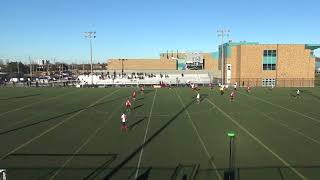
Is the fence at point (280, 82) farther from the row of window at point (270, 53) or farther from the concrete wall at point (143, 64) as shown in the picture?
the concrete wall at point (143, 64)

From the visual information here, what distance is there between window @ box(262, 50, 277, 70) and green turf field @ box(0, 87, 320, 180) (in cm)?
3649

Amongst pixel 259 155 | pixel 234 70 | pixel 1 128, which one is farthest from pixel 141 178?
pixel 234 70

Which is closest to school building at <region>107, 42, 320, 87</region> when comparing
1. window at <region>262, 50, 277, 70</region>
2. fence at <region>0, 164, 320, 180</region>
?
window at <region>262, 50, 277, 70</region>

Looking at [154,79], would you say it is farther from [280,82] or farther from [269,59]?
[280,82]

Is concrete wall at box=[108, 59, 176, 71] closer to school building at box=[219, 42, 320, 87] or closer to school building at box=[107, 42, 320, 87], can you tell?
school building at box=[107, 42, 320, 87]

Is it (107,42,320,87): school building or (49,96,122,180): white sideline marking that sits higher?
(107,42,320,87): school building

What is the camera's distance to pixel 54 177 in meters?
15.0

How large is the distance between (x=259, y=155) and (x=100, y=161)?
7281 millimetres

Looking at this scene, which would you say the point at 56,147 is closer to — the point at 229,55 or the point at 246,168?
the point at 246,168

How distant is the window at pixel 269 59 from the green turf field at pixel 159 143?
36.5 m

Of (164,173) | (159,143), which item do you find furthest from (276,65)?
(164,173)

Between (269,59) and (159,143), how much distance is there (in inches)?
2182

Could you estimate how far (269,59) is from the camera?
238ft

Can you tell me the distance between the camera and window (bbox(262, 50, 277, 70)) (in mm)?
72438
